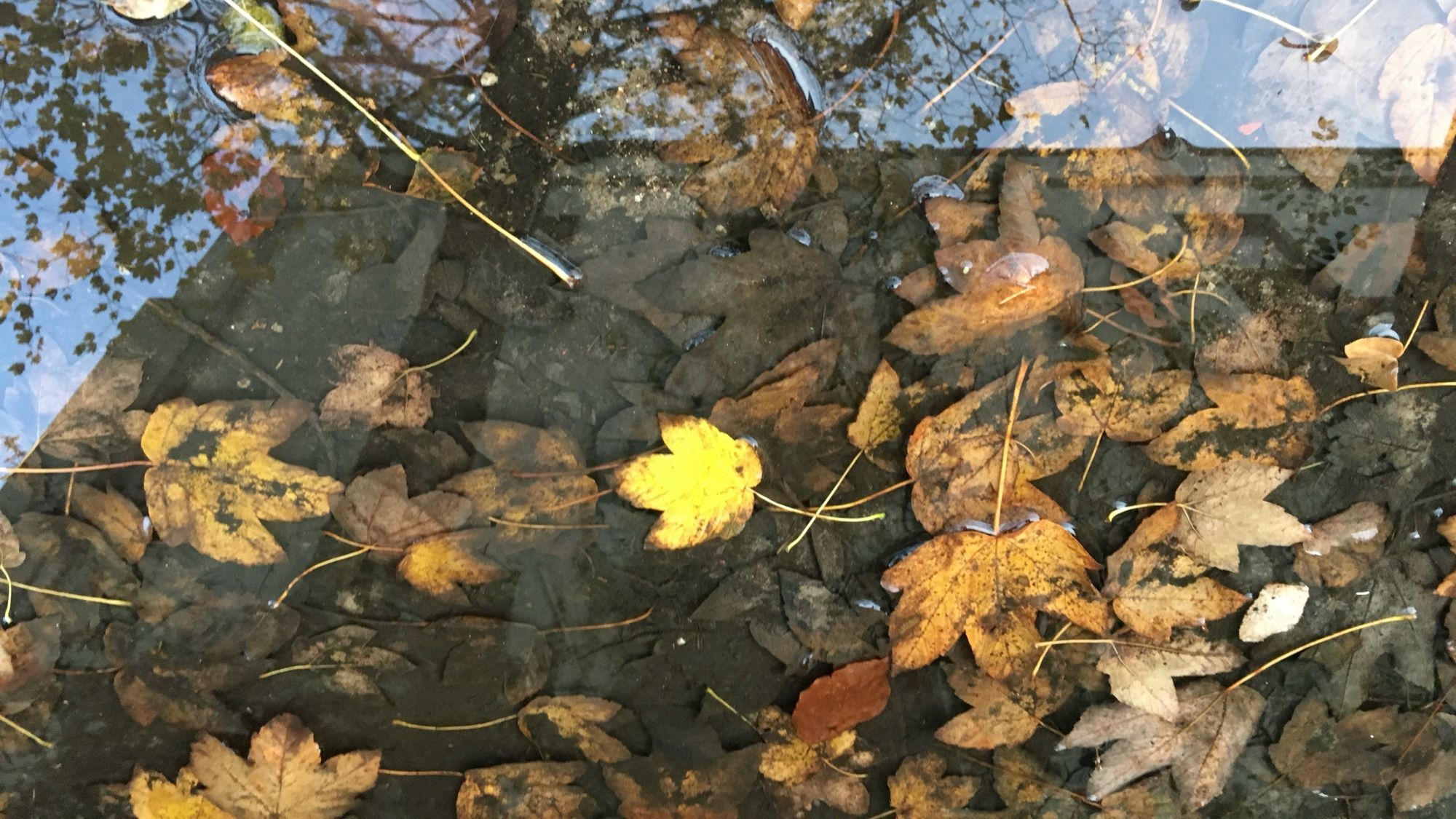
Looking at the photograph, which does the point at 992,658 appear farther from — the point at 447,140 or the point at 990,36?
the point at 447,140

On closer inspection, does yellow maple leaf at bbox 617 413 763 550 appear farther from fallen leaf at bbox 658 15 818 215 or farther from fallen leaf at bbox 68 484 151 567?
fallen leaf at bbox 68 484 151 567

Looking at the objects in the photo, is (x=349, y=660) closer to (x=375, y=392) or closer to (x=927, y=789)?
(x=375, y=392)

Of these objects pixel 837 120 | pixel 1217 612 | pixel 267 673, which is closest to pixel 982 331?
pixel 837 120

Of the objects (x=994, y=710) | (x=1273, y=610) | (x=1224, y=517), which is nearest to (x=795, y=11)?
(x=1224, y=517)

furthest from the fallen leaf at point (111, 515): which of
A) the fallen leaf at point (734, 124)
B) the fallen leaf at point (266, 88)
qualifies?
the fallen leaf at point (734, 124)

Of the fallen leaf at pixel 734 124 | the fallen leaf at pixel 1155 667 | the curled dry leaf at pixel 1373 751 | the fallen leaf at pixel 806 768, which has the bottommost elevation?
the curled dry leaf at pixel 1373 751

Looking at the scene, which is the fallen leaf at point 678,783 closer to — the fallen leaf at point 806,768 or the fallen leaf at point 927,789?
the fallen leaf at point 806,768
